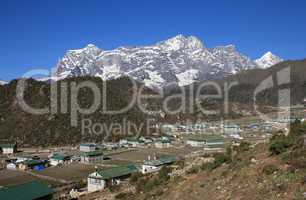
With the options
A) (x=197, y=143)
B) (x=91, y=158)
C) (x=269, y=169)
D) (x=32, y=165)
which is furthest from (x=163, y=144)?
(x=269, y=169)

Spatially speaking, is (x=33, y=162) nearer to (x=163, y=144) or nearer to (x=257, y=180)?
(x=163, y=144)

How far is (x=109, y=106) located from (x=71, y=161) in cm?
4416

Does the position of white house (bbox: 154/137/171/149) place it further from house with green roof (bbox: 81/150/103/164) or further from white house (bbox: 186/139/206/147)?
house with green roof (bbox: 81/150/103/164)

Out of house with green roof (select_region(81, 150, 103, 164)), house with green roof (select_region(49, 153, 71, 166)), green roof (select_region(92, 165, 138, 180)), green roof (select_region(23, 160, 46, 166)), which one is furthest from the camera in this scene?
house with green roof (select_region(81, 150, 103, 164))

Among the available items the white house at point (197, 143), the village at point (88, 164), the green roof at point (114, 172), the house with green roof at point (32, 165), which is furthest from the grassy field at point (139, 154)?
the green roof at point (114, 172)

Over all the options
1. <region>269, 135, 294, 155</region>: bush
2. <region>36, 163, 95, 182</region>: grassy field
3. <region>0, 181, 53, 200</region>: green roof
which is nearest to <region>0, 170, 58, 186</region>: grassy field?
A: <region>36, 163, 95, 182</region>: grassy field

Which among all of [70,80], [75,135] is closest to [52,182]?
[75,135]

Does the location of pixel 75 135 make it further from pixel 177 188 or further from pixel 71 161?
pixel 177 188

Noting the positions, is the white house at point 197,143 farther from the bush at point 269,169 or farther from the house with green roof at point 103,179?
the bush at point 269,169

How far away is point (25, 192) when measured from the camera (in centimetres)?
3077

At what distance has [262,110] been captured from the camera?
18188 cm

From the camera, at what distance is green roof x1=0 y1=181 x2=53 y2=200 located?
29606 mm

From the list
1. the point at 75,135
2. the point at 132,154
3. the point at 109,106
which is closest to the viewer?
the point at 132,154

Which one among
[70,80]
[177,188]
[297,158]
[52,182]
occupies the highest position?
[70,80]
